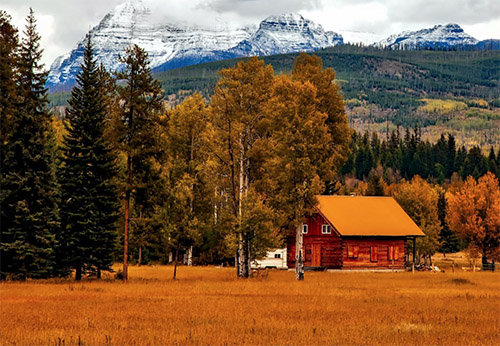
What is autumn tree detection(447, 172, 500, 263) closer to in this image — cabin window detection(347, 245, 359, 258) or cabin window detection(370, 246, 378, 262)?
cabin window detection(370, 246, 378, 262)

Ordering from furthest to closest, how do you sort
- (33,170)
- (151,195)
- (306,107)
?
1. (306,107)
2. (151,195)
3. (33,170)

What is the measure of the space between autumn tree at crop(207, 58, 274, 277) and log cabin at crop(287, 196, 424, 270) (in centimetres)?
1791

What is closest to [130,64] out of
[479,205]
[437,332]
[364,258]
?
[437,332]

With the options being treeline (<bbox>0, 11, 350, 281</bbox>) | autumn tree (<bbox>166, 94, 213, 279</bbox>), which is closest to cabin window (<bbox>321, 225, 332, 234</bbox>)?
autumn tree (<bbox>166, 94, 213, 279</bbox>)

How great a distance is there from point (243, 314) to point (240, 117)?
2190 centimetres

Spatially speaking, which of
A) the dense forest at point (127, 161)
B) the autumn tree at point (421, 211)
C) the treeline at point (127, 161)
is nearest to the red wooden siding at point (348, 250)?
the autumn tree at point (421, 211)

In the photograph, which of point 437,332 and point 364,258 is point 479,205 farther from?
point 437,332

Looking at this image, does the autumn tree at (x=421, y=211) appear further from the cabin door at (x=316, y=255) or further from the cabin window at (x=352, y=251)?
the cabin door at (x=316, y=255)

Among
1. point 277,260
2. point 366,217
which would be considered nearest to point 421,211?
point 366,217

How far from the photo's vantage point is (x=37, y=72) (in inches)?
1623

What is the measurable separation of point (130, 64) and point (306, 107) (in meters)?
A: 12.1

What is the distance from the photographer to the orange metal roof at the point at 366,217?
64.9m

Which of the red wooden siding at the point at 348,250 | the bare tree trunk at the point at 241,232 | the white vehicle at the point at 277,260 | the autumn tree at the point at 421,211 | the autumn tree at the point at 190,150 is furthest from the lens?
the autumn tree at the point at 421,211

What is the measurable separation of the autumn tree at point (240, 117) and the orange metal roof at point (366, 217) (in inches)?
684
